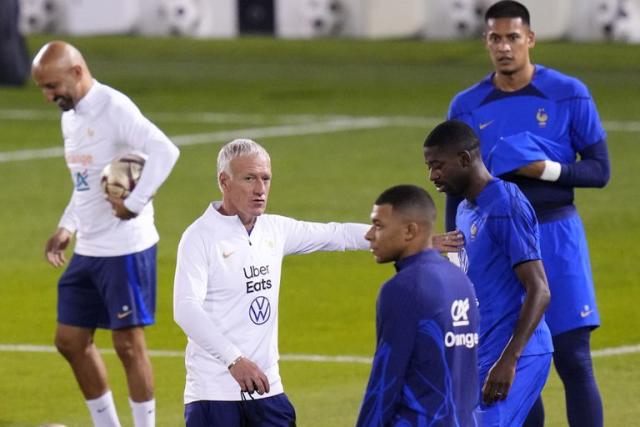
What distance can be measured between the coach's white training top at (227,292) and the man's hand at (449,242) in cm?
76

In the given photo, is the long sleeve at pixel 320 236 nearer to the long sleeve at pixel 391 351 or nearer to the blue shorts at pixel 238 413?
the blue shorts at pixel 238 413

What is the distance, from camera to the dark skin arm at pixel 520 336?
284 inches

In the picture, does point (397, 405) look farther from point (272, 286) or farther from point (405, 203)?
point (272, 286)

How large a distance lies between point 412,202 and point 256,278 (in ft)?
4.46

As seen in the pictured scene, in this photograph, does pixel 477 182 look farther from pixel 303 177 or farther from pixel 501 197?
pixel 303 177

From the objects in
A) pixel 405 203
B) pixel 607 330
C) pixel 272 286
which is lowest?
pixel 607 330

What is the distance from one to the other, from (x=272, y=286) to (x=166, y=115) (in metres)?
21.5

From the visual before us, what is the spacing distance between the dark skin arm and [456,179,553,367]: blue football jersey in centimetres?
14

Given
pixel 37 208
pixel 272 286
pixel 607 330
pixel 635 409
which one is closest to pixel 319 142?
pixel 37 208

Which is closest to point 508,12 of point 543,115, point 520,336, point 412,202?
point 543,115

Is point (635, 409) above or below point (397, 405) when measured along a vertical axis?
below

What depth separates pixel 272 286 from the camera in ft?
24.8

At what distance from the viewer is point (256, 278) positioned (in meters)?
7.48

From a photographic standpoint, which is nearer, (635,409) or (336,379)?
(635,409)
